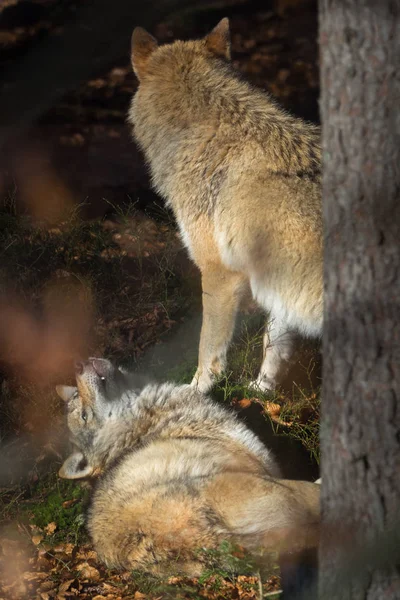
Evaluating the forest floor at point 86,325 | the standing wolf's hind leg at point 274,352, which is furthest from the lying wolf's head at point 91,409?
the standing wolf's hind leg at point 274,352

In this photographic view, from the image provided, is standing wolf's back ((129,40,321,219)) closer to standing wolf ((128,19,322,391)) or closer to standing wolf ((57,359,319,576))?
standing wolf ((128,19,322,391))

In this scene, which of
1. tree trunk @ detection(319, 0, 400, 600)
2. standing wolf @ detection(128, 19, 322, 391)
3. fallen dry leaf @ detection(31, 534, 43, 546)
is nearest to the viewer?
tree trunk @ detection(319, 0, 400, 600)

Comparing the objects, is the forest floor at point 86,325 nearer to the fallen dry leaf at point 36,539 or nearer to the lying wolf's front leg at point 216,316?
the fallen dry leaf at point 36,539

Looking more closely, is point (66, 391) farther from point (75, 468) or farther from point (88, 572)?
point (88, 572)

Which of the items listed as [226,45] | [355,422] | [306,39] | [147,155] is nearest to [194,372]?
[147,155]

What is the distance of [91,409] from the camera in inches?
187

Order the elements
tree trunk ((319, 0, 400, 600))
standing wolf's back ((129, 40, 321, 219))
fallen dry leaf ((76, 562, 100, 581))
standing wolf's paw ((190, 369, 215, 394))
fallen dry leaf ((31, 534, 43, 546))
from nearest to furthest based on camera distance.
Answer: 1. tree trunk ((319, 0, 400, 600))
2. fallen dry leaf ((76, 562, 100, 581))
3. fallen dry leaf ((31, 534, 43, 546))
4. standing wolf's back ((129, 40, 321, 219))
5. standing wolf's paw ((190, 369, 215, 394))

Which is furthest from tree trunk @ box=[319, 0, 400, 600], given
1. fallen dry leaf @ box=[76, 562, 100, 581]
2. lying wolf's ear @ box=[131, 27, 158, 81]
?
lying wolf's ear @ box=[131, 27, 158, 81]

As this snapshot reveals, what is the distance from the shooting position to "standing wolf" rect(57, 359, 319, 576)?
140 inches

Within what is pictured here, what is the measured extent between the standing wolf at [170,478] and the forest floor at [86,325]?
15 cm

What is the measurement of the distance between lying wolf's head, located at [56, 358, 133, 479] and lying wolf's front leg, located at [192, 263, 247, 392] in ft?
2.33

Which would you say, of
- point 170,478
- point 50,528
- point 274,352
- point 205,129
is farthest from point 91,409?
point 205,129

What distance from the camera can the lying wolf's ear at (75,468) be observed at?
4.46 m

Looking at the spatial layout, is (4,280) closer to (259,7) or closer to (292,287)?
(292,287)
